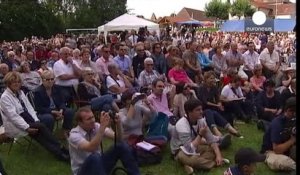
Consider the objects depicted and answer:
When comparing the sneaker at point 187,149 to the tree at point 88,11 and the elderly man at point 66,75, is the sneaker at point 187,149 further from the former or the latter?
the tree at point 88,11

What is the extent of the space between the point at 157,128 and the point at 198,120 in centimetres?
112

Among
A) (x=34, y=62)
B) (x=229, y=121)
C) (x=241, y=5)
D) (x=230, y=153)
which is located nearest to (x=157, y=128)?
(x=230, y=153)

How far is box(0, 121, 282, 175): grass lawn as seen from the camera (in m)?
5.82

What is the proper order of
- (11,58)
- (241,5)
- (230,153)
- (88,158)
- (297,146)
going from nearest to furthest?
(297,146) → (88,158) → (230,153) → (11,58) → (241,5)

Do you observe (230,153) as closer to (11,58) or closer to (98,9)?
(11,58)

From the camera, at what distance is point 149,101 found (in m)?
6.94

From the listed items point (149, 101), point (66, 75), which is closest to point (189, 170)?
point (149, 101)

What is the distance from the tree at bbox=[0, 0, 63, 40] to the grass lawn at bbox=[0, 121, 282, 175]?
37.0 meters

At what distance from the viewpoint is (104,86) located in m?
8.19

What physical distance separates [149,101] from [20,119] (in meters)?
2.00

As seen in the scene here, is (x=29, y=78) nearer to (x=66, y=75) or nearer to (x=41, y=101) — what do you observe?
(x=66, y=75)

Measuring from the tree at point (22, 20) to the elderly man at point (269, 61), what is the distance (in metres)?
34.1

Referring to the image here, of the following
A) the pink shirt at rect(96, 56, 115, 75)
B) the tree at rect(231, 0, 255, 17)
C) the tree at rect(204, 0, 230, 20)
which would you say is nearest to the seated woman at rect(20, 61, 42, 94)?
the pink shirt at rect(96, 56, 115, 75)

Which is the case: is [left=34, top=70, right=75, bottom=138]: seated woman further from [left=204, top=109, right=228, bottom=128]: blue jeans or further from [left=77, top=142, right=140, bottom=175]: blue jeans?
[left=204, top=109, right=228, bottom=128]: blue jeans
